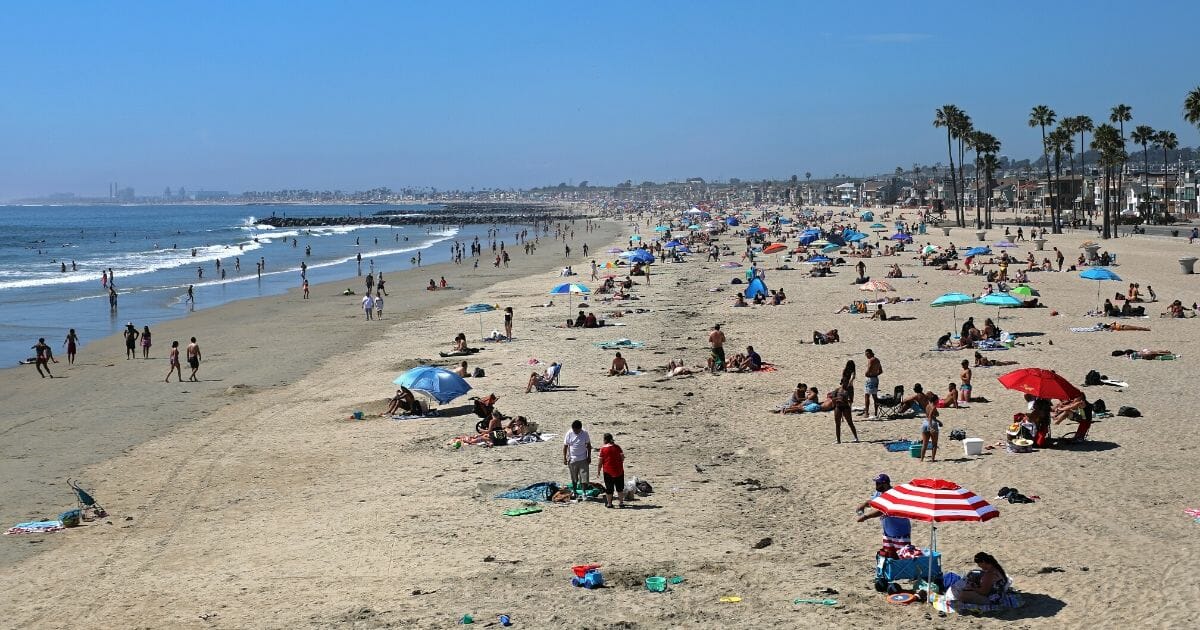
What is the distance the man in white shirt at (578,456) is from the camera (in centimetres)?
1323

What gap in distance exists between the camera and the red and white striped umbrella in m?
9.44

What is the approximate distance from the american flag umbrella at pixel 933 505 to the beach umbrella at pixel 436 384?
1031cm

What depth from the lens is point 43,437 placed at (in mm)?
19438

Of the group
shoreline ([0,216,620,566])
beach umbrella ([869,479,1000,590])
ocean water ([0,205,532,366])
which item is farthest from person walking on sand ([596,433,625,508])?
ocean water ([0,205,532,366])

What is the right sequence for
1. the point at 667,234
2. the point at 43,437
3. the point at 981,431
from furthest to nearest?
the point at 667,234 < the point at 43,437 < the point at 981,431

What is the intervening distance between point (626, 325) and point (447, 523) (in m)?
18.8

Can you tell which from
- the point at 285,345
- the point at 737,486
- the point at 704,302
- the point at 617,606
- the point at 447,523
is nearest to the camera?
the point at 617,606

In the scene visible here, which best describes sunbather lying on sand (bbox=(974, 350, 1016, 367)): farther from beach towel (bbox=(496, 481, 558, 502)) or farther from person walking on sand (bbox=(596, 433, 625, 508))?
beach towel (bbox=(496, 481, 558, 502))

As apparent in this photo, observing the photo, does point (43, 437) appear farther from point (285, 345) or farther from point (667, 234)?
point (667, 234)

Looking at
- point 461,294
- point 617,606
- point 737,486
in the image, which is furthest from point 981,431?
point 461,294

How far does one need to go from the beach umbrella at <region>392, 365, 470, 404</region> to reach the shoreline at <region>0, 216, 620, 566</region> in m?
3.44

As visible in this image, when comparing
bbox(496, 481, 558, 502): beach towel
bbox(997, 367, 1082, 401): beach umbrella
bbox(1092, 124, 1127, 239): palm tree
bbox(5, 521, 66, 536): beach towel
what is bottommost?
bbox(5, 521, 66, 536): beach towel

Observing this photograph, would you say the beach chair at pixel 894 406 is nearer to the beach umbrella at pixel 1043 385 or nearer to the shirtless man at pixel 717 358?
the beach umbrella at pixel 1043 385

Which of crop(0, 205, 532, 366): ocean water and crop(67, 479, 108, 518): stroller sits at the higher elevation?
crop(0, 205, 532, 366): ocean water
